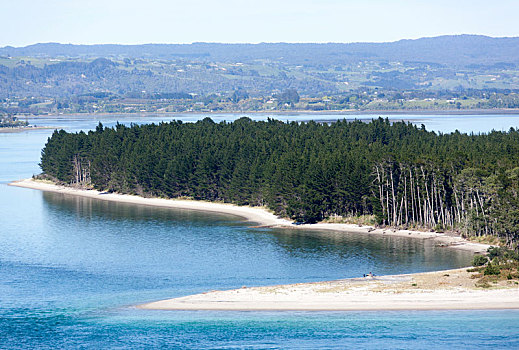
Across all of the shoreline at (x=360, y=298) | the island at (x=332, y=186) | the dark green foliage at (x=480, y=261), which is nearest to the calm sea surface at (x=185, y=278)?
the shoreline at (x=360, y=298)

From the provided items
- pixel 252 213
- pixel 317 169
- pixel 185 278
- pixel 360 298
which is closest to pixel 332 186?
pixel 317 169

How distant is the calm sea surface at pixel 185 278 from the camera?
6612 cm

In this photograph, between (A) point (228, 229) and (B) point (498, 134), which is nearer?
(A) point (228, 229)

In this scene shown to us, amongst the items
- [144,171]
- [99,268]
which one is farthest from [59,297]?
[144,171]

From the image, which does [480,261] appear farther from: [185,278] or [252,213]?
[252,213]

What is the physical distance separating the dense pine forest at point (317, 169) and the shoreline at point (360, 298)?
20904 mm

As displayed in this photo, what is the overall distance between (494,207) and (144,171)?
84.2 m

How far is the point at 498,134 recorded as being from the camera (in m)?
160

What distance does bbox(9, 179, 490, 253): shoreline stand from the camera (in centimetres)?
10553

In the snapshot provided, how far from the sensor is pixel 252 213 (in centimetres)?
13762

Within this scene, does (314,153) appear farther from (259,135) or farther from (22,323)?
(22,323)

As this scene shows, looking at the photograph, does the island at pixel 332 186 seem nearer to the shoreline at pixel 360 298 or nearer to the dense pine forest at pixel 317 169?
the shoreline at pixel 360 298

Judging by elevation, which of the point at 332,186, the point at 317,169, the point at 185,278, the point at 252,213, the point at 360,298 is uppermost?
the point at 317,169

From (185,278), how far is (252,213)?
1986 inches
